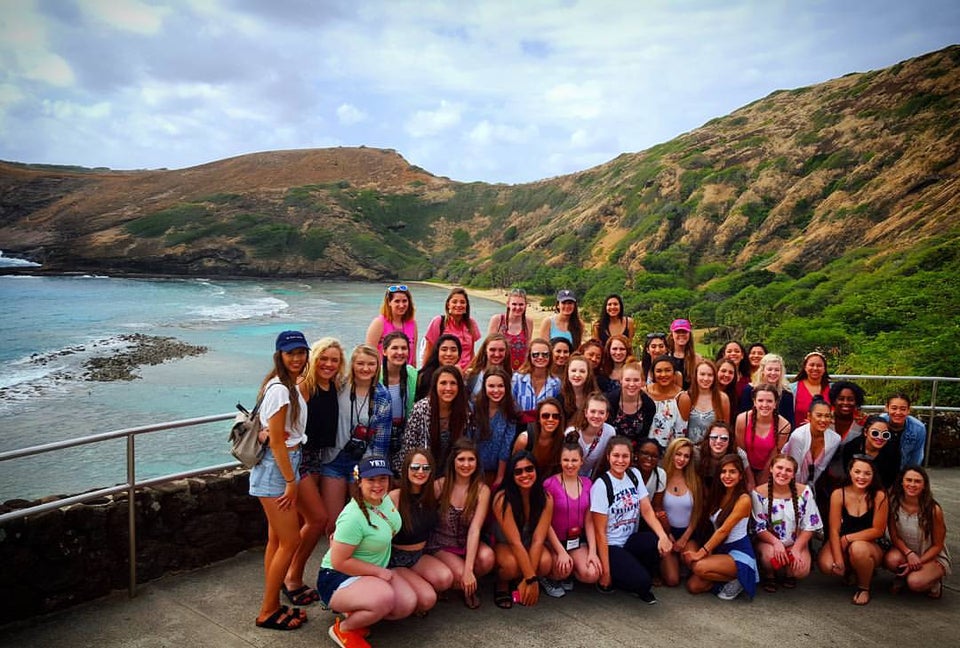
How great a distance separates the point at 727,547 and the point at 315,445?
109 inches

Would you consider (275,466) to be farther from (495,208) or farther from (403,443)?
(495,208)

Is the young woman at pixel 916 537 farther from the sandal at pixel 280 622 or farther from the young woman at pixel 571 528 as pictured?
the sandal at pixel 280 622

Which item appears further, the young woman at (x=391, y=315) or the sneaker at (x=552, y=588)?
the young woman at (x=391, y=315)

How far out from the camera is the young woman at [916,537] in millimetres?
4680

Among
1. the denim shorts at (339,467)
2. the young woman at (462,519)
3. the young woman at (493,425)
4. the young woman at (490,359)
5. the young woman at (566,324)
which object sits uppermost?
the young woman at (566,324)

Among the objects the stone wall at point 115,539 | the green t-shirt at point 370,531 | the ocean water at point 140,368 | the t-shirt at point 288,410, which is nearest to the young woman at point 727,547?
the green t-shirt at point 370,531

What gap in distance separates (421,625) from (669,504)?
6.13ft

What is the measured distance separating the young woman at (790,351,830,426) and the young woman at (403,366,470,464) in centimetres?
282

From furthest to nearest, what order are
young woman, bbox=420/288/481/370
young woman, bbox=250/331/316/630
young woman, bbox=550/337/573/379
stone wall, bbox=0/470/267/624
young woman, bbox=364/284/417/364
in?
young woman, bbox=420/288/481/370 < young woman, bbox=364/284/417/364 < young woman, bbox=550/337/573/379 < young woman, bbox=250/331/316/630 < stone wall, bbox=0/470/267/624

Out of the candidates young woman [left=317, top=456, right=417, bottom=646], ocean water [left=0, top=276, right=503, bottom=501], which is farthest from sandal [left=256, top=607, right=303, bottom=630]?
ocean water [left=0, top=276, right=503, bottom=501]

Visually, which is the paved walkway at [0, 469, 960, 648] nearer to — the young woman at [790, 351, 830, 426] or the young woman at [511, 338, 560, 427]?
the young woman at [511, 338, 560, 427]

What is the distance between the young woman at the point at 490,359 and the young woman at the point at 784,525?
196 centimetres

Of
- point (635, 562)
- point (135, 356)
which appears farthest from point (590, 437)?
point (135, 356)

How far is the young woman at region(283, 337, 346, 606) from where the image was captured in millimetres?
Answer: 4293
